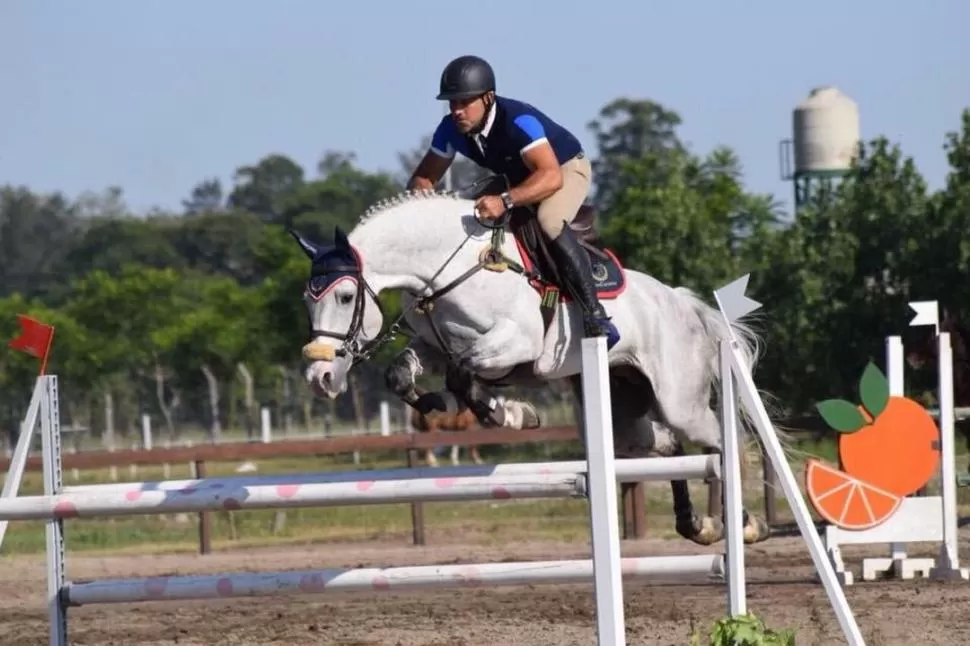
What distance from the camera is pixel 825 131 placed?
121ft

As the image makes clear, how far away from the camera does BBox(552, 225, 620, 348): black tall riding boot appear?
6.23 metres

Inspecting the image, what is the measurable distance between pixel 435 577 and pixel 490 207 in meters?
1.69

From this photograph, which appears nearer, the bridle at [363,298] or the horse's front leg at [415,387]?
the bridle at [363,298]

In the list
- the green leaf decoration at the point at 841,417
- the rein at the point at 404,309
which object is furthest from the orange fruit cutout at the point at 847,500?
the rein at the point at 404,309

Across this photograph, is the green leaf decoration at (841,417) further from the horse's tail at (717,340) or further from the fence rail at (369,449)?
the fence rail at (369,449)

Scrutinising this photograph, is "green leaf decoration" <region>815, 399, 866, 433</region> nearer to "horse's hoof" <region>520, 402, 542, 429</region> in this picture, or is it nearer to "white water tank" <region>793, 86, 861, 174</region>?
"horse's hoof" <region>520, 402, 542, 429</region>

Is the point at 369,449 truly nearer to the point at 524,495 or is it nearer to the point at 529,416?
the point at 529,416

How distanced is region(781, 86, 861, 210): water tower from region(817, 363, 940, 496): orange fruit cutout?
28800mm

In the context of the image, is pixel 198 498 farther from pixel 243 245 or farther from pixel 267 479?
pixel 243 245

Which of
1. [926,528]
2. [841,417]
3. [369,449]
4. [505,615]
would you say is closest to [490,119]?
[505,615]

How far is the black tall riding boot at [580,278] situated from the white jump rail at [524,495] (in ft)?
3.33

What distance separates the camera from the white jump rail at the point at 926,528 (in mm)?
8461

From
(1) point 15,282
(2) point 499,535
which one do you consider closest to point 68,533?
(2) point 499,535

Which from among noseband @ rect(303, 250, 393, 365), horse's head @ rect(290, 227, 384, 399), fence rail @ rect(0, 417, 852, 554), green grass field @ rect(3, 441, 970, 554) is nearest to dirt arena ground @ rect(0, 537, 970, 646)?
horse's head @ rect(290, 227, 384, 399)
